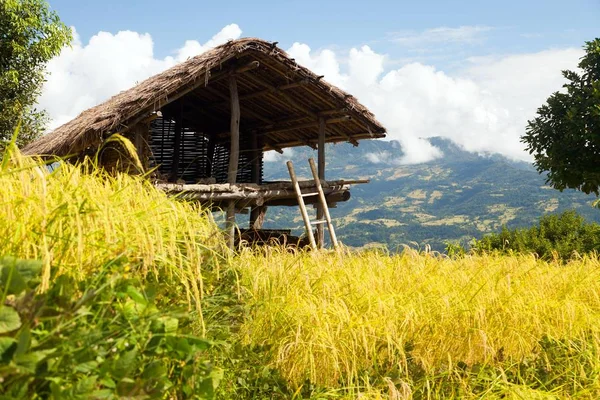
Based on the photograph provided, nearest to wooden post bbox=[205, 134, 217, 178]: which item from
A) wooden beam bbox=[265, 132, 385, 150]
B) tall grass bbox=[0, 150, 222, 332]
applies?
wooden beam bbox=[265, 132, 385, 150]

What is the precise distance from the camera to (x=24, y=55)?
15.5 meters

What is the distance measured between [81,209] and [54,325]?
23.5 inches

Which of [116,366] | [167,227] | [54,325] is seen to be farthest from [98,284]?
[167,227]

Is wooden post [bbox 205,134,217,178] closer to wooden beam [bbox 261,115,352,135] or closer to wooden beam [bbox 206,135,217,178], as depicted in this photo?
wooden beam [bbox 206,135,217,178]

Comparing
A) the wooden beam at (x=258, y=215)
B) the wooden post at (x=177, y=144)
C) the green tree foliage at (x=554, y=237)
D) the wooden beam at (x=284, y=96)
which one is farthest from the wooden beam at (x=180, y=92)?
the green tree foliage at (x=554, y=237)

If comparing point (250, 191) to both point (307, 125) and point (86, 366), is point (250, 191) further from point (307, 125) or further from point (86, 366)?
point (86, 366)

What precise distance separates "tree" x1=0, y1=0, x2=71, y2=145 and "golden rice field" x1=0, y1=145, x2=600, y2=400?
12.7m

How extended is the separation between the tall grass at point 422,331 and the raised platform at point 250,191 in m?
3.89

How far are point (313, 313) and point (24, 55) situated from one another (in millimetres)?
14701

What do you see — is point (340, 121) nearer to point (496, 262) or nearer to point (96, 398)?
point (496, 262)

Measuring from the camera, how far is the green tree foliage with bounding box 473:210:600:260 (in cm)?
1116

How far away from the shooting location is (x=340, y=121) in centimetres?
1115

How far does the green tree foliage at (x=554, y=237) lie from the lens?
11156mm

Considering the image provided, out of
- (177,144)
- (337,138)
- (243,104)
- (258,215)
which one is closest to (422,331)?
(337,138)
